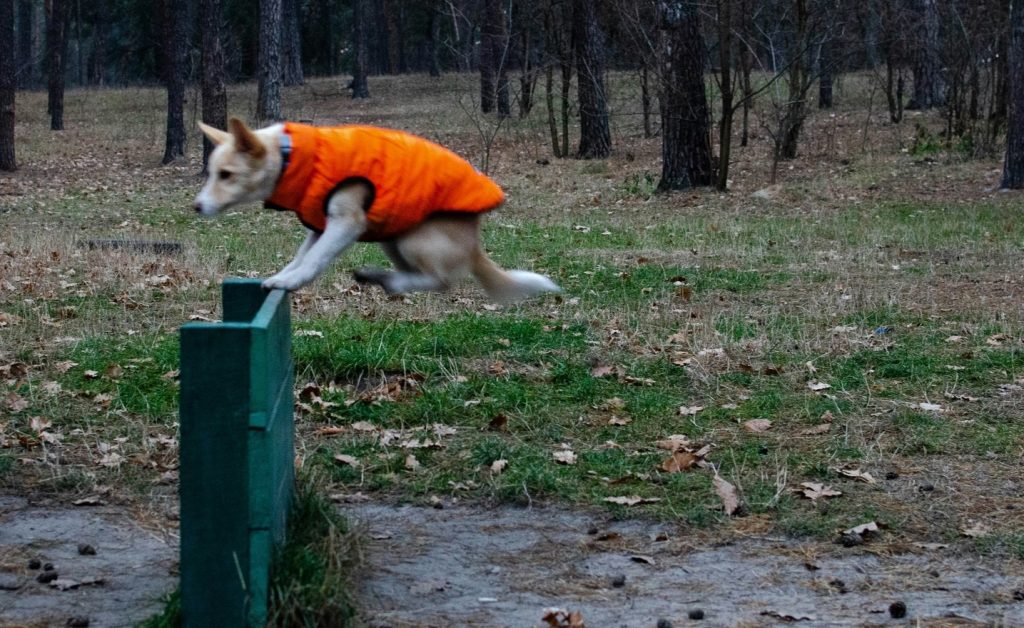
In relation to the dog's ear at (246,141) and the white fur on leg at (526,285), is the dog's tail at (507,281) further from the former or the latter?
the dog's ear at (246,141)

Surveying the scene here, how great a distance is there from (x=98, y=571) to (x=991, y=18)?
77.1ft

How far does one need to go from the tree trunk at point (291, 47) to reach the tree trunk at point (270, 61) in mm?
20037

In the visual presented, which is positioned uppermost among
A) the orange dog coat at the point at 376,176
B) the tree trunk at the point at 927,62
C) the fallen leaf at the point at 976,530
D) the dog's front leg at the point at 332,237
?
the tree trunk at the point at 927,62

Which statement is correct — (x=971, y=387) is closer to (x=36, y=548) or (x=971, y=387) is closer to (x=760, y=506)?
(x=760, y=506)

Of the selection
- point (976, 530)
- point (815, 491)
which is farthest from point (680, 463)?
point (976, 530)

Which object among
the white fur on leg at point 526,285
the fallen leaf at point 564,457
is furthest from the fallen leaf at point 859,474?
the white fur on leg at point 526,285

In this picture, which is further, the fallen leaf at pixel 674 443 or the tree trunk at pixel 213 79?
the tree trunk at pixel 213 79

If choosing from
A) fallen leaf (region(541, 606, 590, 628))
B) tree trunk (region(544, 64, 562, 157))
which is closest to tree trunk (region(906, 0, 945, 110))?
tree trunk (region(544, 64, 562, 157))

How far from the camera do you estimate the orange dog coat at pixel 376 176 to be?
4.68 metres

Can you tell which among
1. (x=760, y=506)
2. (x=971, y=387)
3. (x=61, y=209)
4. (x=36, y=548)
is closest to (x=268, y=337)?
(x=36, y=548)

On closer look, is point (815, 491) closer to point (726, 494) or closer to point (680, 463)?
point (726, 494)

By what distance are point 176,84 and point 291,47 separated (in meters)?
21.1

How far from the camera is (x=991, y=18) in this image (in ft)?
79.3

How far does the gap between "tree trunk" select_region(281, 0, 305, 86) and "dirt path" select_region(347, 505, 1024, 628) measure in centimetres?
4163
